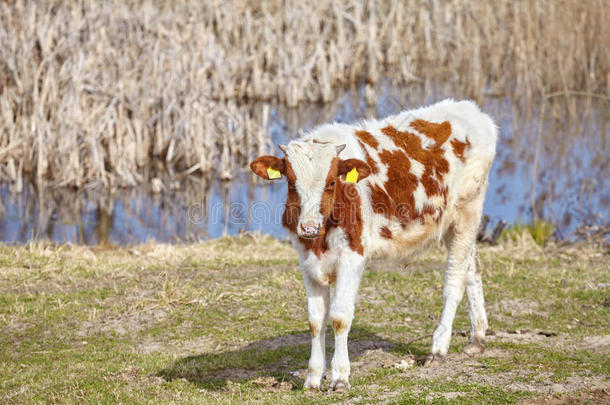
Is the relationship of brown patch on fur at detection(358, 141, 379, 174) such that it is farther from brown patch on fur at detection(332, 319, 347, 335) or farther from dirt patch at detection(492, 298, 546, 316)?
dirt patch at detection(492, 298, 546, 316)

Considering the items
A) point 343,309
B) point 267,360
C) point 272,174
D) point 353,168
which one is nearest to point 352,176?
point 353,168

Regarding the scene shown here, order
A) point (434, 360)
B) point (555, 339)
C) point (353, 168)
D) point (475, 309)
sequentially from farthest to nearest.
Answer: point (555, 339), point (475, 309), point (434, 360), point (353, 168)

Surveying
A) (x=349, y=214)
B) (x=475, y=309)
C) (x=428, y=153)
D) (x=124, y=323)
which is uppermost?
(x=428, y=153)

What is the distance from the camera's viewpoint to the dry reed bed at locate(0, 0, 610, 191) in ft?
57.4

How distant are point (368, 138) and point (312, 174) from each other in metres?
1.14

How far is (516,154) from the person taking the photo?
21.0 metres

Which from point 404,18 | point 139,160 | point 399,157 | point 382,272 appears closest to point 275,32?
point 404,18

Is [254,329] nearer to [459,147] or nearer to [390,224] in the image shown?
[390,224]

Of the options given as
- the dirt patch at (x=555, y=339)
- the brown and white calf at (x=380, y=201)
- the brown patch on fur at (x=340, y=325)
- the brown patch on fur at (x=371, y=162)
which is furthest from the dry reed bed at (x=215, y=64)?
the brown patch on fur at (x=340, y=325)

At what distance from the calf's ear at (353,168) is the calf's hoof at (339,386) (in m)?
1.67

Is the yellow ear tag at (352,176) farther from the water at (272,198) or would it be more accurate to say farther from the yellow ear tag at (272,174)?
the water at (272,198)

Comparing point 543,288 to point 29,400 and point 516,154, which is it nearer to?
point 29,400

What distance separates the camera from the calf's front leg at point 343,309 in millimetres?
6992

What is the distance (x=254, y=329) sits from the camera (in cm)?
936
